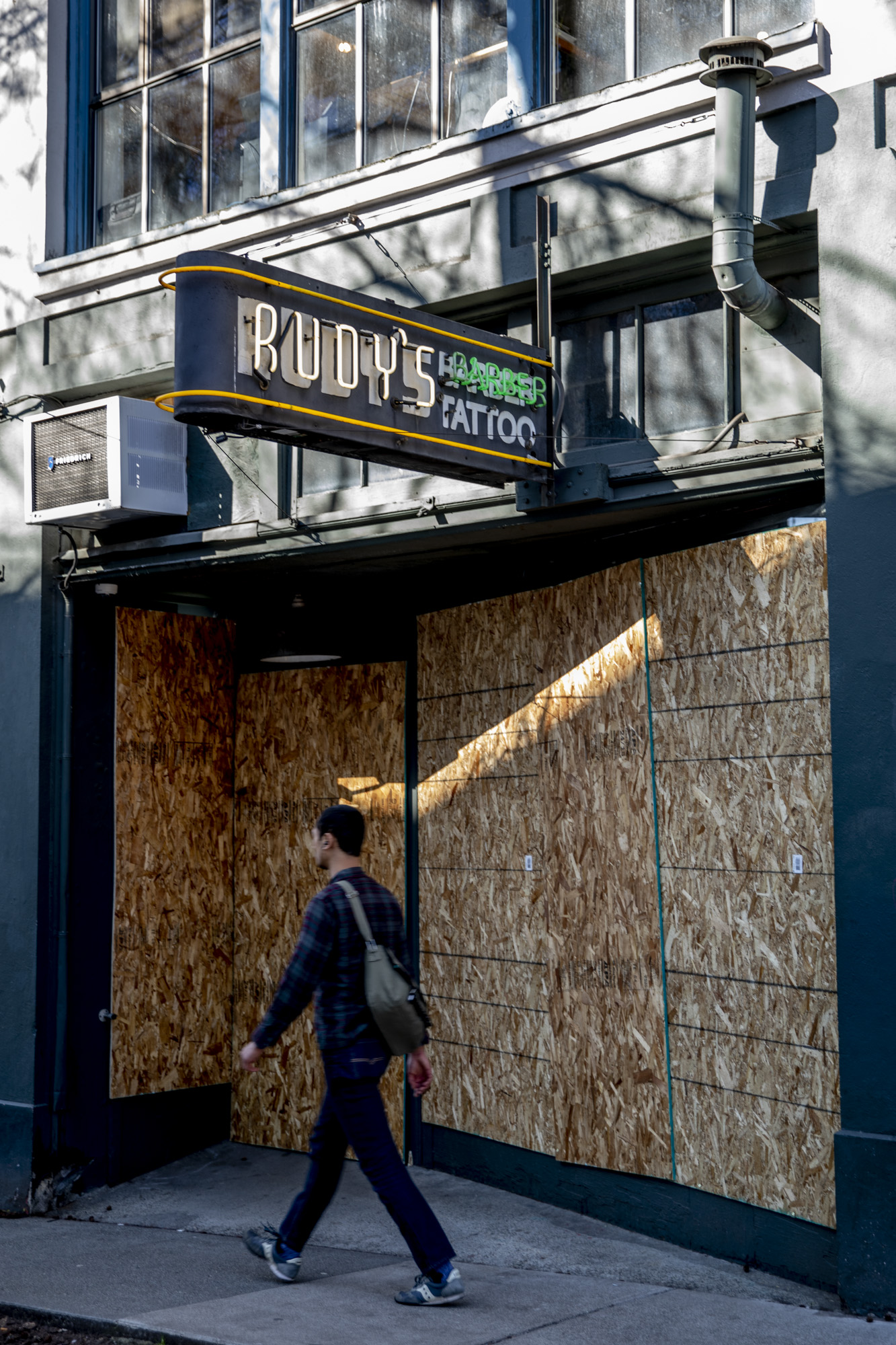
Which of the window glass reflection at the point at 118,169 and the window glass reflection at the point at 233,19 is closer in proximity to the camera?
the window glass reflection at the point at 233,19

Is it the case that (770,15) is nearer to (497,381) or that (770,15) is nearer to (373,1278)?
(497,381)

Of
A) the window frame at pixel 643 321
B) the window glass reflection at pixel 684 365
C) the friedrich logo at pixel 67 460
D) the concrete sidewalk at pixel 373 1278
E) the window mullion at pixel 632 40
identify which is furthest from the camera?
the friedrich logo at pixel 67 460

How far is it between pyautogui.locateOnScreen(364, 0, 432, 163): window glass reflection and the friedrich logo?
2.40 metres

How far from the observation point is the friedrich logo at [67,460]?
884cm

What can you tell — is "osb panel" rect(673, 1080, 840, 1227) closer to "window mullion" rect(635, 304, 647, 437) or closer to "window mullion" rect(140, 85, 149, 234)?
"window mullion" rect(635, 304, 647, 437)

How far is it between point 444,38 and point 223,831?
16.9 feet

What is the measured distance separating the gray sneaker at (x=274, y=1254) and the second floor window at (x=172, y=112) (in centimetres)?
596

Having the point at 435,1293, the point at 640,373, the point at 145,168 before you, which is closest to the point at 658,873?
the point at 435,1293

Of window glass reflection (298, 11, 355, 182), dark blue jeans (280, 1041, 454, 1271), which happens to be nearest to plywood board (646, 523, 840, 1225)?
dark blue jeans (280, 1041, 454, 1271)

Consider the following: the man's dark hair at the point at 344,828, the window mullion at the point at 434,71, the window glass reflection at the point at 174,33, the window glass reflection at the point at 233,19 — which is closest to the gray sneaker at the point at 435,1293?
the man's dark hair at the point at 344,828

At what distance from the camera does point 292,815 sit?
9.79m

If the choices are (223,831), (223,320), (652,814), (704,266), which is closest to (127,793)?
(223,831)

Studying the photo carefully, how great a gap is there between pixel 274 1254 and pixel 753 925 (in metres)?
2.55

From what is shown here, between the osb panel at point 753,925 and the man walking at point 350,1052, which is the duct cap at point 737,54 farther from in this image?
the man walking at point 350,1052
